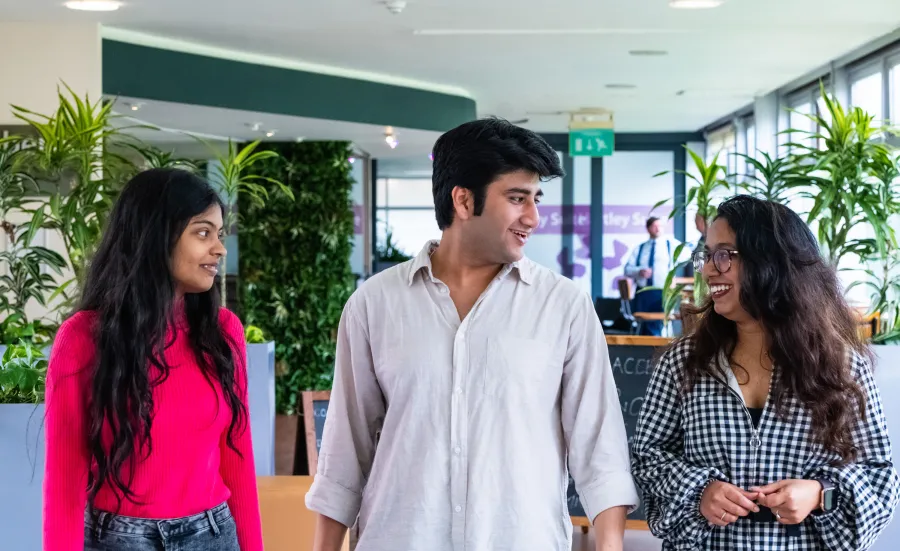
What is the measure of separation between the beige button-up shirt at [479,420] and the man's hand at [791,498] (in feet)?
0.96

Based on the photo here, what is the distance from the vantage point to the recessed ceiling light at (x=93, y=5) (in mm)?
5941

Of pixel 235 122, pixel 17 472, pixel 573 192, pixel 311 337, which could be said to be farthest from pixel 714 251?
pixel 573 192

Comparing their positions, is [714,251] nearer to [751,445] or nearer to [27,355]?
[751,445]

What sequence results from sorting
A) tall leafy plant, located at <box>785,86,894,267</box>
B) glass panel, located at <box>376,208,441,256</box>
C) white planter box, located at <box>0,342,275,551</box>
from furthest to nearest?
1. glass panel, located at <box>376,208,441,256</box>
2. tall leafy plant, located at <box>785,86,894,267</box>
3. white planter box, located at <box>0,342,275,551</box>

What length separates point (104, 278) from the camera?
2.07 m

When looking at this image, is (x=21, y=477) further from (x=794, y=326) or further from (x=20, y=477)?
(x=794, y=326)

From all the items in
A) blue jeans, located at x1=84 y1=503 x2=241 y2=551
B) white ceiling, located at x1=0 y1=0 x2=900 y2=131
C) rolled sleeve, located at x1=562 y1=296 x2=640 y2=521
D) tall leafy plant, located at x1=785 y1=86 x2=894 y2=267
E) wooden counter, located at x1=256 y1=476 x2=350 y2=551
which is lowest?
wooden counter, located at x1=256 y1=476 x2=350 y2=551

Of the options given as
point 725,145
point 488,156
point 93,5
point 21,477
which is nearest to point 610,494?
point 488,156

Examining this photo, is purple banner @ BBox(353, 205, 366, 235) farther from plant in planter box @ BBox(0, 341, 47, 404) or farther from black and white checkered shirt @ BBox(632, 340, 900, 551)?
black and white checkered shirt @ BBox(632, 340, 900, 551)

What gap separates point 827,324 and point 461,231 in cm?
77

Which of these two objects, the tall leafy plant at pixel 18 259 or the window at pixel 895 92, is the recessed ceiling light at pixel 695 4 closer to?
the window at pixel 895 92

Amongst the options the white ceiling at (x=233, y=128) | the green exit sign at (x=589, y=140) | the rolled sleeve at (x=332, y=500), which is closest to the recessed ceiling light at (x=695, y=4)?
the white ceiling at (x=233, y=128)

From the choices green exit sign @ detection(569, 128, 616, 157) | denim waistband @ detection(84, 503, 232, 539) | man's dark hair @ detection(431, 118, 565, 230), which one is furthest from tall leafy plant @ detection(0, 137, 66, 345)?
green exit sign @ detection(569, 128, 616, 157)

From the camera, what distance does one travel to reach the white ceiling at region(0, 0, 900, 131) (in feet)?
20.6
